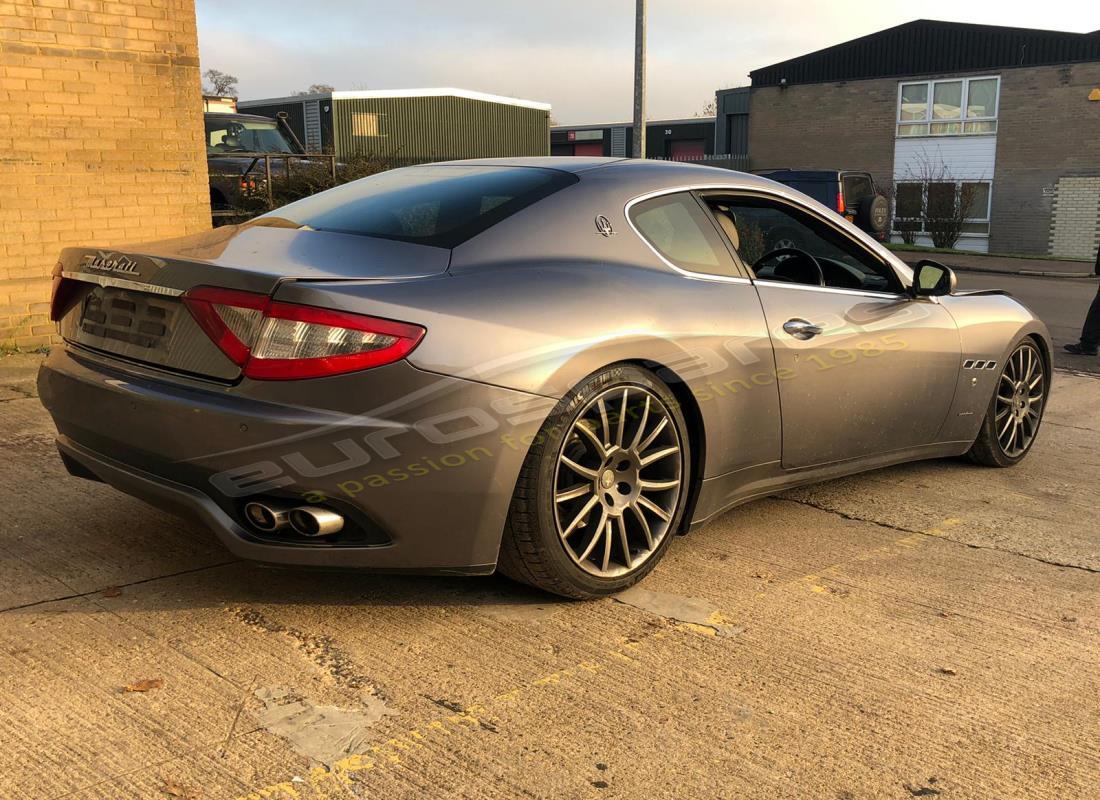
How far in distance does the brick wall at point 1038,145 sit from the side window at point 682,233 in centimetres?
3229

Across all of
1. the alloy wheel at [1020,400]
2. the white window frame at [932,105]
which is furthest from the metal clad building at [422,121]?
the alloy wheel at [1020,400]

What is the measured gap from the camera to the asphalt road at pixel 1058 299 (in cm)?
948

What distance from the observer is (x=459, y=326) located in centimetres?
301

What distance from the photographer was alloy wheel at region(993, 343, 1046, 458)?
5.30m

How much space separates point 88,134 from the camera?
7.82 m

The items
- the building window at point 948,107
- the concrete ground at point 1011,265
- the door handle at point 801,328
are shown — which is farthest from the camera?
the building window at point 948,107

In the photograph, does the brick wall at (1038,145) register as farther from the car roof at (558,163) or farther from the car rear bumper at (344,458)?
the car rear bumper at (344,458)

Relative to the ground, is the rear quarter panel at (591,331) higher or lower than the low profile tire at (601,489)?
higher

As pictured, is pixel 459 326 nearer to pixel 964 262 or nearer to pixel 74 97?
pixel 74 97

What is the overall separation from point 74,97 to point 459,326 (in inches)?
235

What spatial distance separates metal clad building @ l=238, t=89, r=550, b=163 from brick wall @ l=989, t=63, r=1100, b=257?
52.9 ft

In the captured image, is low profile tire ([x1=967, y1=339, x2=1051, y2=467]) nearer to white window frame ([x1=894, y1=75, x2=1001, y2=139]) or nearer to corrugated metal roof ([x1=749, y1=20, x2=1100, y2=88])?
corrugated metal roof ([x1=749, y1=20, x2=1100, y2=88])

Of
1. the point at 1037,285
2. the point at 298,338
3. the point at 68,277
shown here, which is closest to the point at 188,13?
the point at 68,277

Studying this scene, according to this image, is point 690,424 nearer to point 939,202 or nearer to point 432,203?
point 432,203
